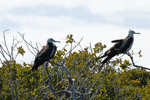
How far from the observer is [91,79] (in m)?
7.84

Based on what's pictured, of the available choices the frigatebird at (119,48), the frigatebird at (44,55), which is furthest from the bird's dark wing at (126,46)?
the frigatebird at (44,55)

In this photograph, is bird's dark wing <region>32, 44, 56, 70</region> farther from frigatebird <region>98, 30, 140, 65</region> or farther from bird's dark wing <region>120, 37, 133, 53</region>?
bird's dark wing <region>120, 37, 133, 53</region>

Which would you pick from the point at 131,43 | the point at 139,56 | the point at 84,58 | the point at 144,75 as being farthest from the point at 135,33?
the point at 144,75

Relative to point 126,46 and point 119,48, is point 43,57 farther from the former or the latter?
point 126,46

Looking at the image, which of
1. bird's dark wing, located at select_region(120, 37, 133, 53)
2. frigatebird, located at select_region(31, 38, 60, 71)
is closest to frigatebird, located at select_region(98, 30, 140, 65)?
bird's dark wing, located at select_region(120, 37, 133, 53)

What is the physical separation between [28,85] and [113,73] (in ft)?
7.60

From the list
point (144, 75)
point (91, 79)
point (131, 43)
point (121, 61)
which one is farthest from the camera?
point (144, 75)

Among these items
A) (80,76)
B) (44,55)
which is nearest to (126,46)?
(80,76)

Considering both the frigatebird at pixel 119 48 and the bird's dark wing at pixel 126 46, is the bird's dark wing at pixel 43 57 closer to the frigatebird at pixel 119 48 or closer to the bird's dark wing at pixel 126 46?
the frigatebird at pixel 119 48

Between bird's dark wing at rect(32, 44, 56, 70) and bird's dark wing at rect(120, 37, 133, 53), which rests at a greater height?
bird's dark wing at rect(120, 37, 133, 53)

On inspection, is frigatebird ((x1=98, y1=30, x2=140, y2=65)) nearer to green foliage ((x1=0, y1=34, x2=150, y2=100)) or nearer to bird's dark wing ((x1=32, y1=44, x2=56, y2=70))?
green foliage ((x1=0, y1=34, x2=150, y2=100))

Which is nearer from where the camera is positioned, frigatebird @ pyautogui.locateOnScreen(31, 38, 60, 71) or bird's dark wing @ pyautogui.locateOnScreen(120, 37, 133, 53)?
frigatebird @ pyautogui.locateOnScreen(31, 38, 60, 71)

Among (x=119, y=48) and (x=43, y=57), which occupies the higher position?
(x=119, y=48)

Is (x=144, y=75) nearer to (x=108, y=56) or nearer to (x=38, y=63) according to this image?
(x=108, y=56)
